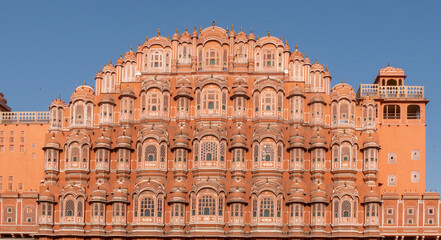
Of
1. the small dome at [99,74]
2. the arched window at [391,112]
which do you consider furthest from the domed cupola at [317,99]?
the small dome at [99,74]

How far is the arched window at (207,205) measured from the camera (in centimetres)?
7694

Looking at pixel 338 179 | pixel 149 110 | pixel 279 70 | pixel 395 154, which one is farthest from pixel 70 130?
pixel 395 154

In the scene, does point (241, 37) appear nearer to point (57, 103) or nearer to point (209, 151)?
point (209, 151)

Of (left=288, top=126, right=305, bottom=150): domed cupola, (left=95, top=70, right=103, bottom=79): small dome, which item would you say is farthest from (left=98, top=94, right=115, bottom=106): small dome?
(left=288, top=126, right=305, bottom=150): domed cupola

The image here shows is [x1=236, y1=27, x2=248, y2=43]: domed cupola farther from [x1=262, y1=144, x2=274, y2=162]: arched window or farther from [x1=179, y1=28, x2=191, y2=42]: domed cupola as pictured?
[x1=262, y1=144, x2=274, y2=162]: arched window

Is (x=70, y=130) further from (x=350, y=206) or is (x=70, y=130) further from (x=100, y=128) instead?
(x=350, y=206)

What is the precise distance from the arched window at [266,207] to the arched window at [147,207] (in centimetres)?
1104

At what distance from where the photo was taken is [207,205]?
77.1 meters

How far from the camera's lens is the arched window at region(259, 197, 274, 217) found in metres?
77.2

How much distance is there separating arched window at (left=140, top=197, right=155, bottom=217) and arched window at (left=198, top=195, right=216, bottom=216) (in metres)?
4.89

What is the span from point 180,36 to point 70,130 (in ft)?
51.9

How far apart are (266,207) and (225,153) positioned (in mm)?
7055

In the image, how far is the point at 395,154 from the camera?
83.2 metres

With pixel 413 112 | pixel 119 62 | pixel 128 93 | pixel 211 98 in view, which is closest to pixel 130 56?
pixel 119 62
